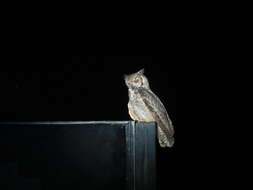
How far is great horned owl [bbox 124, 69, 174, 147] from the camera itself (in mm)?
1889

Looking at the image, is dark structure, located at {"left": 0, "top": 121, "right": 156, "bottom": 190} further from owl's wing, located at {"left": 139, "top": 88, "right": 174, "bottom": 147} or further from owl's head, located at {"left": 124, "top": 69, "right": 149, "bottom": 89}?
owl's head, located at {"left": 124, "top": 69, "right": 149, "bottom": 89}

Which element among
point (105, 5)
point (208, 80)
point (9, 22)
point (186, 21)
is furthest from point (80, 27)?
point (208, 80)

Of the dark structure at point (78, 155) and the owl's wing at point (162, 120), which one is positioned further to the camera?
the owl's wing at point (162, 120)

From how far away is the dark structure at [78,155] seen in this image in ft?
3.11

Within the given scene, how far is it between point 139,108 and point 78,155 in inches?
42.4

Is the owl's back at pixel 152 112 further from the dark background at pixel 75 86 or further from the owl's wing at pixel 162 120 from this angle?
the dark background at pixel 75 86

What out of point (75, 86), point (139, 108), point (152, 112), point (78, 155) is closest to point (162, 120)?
point (152, 112)

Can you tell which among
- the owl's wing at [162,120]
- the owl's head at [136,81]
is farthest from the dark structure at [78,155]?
the owl's head at [136,81]

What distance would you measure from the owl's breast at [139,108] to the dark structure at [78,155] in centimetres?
97

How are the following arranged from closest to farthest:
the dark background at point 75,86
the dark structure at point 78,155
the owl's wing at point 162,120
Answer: the dark structure at point 78,155 < the owl's wing at point 162,120 < the dark background at point 75,86

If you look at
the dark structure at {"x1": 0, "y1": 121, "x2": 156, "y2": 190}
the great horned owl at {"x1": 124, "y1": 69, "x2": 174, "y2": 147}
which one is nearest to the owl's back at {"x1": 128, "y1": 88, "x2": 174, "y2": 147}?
the great horned owl at {"x1": 124, "y1": 69, "x2": 174, "y2": 147}

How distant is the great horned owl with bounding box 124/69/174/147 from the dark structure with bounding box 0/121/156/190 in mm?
915

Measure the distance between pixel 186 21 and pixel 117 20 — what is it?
2.89 ft

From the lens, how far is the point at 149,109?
6.34ft
